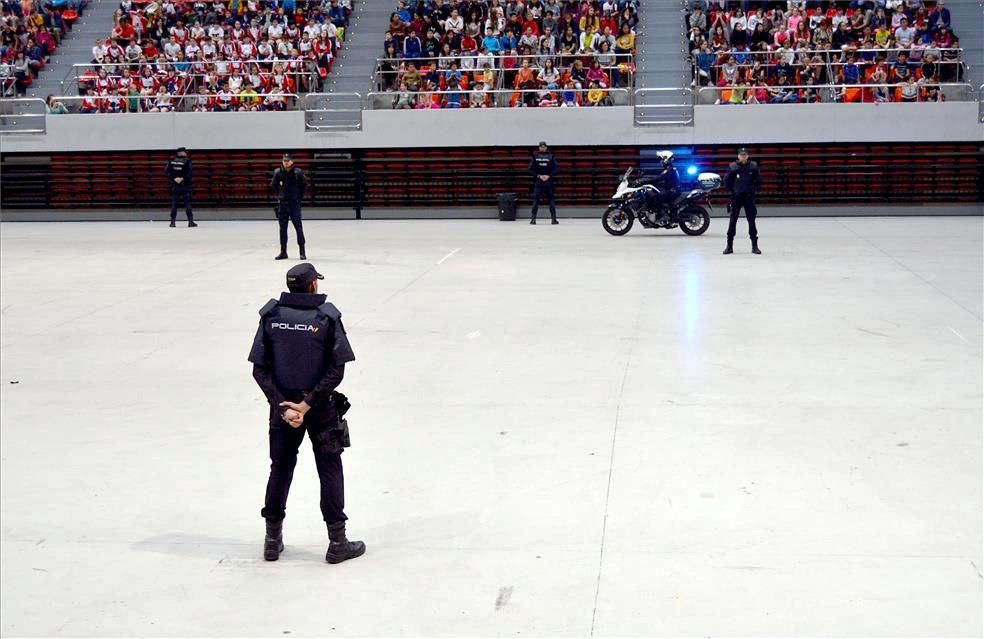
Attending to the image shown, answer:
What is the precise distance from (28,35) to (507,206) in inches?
527

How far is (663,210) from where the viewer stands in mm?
21484

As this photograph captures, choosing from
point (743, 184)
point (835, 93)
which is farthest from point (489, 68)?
point (743, 184)

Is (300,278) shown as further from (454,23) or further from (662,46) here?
(454,23)

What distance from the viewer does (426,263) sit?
1770cm

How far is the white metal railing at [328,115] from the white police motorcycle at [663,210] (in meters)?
7.59

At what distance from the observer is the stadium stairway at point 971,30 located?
25969mm

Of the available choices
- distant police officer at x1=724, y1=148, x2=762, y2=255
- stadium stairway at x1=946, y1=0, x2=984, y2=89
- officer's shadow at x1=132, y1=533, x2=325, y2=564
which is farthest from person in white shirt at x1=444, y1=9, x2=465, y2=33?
officer's shadow at x1=132, y1=533, x2=325, y2=564

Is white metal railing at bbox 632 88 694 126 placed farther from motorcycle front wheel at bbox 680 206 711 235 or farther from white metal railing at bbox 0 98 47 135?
white metal railing at bbox 0 98 47 135

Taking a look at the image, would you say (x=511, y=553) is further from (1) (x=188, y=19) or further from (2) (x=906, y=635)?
(1) (x=188, y=19)

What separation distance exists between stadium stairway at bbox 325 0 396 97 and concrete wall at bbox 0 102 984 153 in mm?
1877

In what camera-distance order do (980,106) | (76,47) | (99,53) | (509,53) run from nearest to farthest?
(980,106) < (509,53) < (99,53) < (76,47)

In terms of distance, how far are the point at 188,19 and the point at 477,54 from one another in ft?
24.8

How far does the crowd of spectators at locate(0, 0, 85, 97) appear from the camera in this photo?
95.4 feet

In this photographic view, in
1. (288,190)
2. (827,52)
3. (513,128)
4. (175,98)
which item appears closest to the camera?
Answer: (288,190)
